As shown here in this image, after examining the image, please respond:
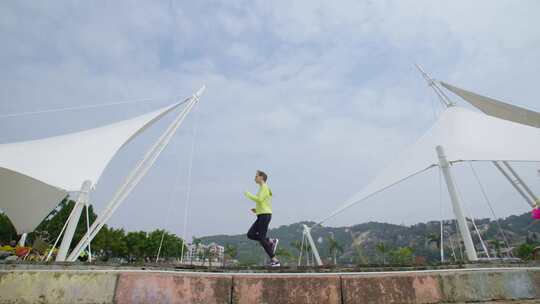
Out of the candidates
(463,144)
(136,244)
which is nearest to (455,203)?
(463,144)

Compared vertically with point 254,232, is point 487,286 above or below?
below

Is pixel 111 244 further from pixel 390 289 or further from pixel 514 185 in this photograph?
pixel 390 289

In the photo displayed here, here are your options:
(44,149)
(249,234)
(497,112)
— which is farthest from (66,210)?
(497,112)

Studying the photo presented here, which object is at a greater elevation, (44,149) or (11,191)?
(44,149)

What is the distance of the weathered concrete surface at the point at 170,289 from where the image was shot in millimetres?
3322

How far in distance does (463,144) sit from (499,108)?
5.02 metres

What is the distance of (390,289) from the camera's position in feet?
11.5

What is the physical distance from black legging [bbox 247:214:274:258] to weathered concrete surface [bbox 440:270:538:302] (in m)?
3.39

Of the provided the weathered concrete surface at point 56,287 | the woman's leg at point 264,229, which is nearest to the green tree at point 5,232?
the woman's leg at point 264,229

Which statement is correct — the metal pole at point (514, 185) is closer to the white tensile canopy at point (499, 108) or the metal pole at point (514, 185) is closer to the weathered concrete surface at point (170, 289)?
the white tensile canopy at point (499, 108)

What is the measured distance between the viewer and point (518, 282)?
3824 mm

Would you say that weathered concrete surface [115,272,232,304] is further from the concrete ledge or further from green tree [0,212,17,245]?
green tree [0,212,17,245]

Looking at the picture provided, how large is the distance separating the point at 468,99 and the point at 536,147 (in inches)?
279

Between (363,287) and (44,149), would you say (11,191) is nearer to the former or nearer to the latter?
(44,149)
